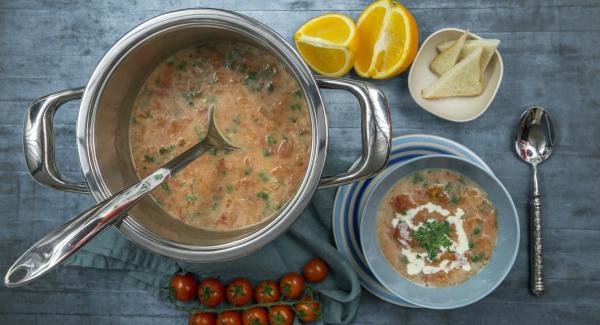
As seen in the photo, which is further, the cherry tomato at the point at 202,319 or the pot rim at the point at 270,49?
the cherry tomato at the point at 202,319

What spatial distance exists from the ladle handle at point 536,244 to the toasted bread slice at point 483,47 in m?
0.42

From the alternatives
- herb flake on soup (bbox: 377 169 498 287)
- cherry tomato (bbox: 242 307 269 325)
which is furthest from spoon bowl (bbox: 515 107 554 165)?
cherry tomato (bbox: 242 307 269 325)

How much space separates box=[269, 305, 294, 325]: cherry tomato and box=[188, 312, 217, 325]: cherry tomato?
0.21 metres

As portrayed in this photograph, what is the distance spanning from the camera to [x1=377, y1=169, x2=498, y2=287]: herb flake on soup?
1752 millimetres

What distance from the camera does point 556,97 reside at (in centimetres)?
189

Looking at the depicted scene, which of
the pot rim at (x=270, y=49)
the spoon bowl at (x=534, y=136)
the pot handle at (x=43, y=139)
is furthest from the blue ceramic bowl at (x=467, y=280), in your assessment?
the pot handle at (x=43, y=139)

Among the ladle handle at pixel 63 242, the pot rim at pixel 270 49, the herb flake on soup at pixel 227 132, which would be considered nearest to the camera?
the ladle handle at pixel 63 242

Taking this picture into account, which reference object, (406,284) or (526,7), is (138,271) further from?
(526,7)

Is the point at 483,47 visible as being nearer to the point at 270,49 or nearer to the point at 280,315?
the point at 270,49

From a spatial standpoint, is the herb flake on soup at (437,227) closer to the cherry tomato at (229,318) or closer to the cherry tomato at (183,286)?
the cherry tomato at (229,318)

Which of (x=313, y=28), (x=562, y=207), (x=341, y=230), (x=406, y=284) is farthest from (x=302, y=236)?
(x=562, y=207)

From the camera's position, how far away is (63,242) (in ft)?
3.35

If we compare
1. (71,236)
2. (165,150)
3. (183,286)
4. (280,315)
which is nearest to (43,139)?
(165,150)

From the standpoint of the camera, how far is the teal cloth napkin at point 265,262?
1.80 meters
